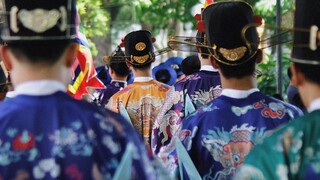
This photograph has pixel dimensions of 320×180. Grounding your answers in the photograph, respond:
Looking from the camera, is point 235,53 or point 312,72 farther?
point 235,53

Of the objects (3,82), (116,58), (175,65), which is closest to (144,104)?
(116,58)

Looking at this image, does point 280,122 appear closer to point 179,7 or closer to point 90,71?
point 90,71

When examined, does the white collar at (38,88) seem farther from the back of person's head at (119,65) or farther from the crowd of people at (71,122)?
the back of person's head at (119,65)

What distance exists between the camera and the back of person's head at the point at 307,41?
246 cm

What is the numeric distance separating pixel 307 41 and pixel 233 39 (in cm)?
96

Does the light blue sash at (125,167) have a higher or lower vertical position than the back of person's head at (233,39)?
lower

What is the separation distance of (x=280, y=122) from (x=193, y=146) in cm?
44

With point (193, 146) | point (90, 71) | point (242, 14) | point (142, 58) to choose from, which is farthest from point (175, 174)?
point (142, 58)

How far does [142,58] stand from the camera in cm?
616

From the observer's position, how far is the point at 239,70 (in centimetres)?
339

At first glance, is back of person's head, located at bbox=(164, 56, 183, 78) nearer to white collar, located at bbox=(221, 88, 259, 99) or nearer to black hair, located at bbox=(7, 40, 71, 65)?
white collar, located at bbox=(221, 88, 259, 99)

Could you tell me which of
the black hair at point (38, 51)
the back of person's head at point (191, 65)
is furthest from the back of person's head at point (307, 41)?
the back of person's head at point (191, 65)

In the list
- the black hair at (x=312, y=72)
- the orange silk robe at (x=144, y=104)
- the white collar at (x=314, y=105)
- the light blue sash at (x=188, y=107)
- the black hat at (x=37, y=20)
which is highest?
the black hat at (x=37, y=20)

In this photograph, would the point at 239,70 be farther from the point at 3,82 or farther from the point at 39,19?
the point at 3,82
